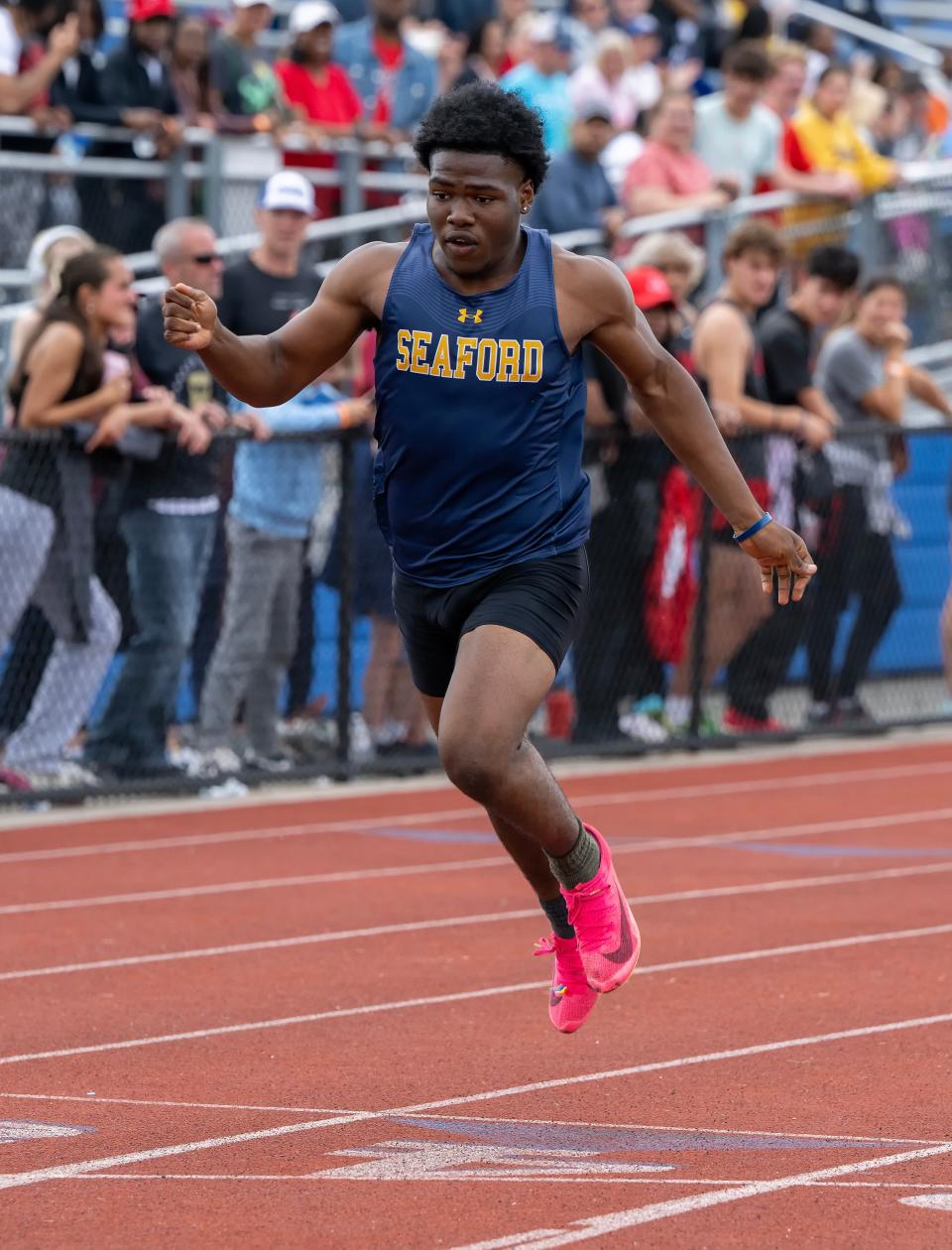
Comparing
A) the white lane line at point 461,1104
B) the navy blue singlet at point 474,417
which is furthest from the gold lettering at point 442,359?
the white lane line at point 461,1104

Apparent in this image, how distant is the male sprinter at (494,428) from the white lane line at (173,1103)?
73 centimetres

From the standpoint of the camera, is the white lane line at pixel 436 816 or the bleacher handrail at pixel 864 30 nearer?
the white lane line at pixel 436 816

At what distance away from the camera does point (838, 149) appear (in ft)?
52.5

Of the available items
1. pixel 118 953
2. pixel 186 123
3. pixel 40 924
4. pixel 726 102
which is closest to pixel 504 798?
pixel 118 953

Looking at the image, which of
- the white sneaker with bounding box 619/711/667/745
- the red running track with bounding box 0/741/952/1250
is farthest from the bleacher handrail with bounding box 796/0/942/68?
the red running track with bounding box 0/741/952/1250

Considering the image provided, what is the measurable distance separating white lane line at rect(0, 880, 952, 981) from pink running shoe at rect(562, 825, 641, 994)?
80.6 inches

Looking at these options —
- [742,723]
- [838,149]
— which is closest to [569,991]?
[742,723]

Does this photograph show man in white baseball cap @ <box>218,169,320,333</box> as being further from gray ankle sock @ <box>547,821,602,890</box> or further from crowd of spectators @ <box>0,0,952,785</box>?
gray ankle sock @ <box>547,821,602,890</box>

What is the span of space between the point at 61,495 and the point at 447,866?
2436 millimetres

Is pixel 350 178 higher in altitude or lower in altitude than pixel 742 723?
higher

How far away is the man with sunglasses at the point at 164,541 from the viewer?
34.2 feet

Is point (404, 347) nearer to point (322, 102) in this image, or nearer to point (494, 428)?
point (494, 428)

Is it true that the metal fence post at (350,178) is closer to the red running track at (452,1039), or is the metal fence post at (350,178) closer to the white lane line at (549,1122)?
the red running track at (452,1039)

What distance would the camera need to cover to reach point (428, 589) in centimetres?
563
